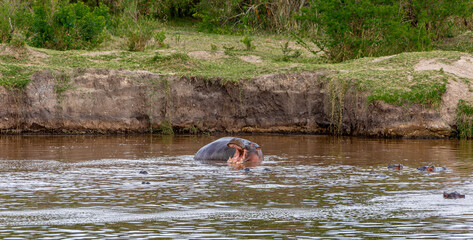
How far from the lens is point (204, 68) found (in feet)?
65.8

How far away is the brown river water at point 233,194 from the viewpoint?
6.98m

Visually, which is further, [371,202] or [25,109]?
[25,109]

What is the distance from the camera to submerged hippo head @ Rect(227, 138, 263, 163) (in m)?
12.9

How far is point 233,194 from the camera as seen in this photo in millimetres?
9117

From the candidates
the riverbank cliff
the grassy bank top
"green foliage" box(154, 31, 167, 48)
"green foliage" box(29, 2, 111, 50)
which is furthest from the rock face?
"green foliage" box(154, 31, 167, 48)

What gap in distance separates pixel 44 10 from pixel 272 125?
7921 mm

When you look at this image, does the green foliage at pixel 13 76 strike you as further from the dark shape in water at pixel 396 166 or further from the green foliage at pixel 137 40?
the dark shape in water at pixel 396 166

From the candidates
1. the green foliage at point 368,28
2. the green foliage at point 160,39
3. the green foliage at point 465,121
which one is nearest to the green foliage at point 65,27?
the green foliage at point 160,39

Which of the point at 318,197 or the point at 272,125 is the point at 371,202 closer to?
the point at 318,197

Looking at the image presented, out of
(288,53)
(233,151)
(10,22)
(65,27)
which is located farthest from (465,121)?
(10,22)

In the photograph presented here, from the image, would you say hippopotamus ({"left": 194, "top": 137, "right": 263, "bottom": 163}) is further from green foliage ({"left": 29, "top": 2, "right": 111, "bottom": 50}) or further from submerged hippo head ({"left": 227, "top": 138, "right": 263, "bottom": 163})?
green foliage ({"left": 29, "top": 2, "right": 111, "bottom": 50})

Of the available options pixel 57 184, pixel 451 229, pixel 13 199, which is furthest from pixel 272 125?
pixel 451 229

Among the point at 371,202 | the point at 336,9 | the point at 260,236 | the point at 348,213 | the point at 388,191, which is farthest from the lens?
the point at 336,9

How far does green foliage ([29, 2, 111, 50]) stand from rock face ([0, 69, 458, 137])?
3.78m
